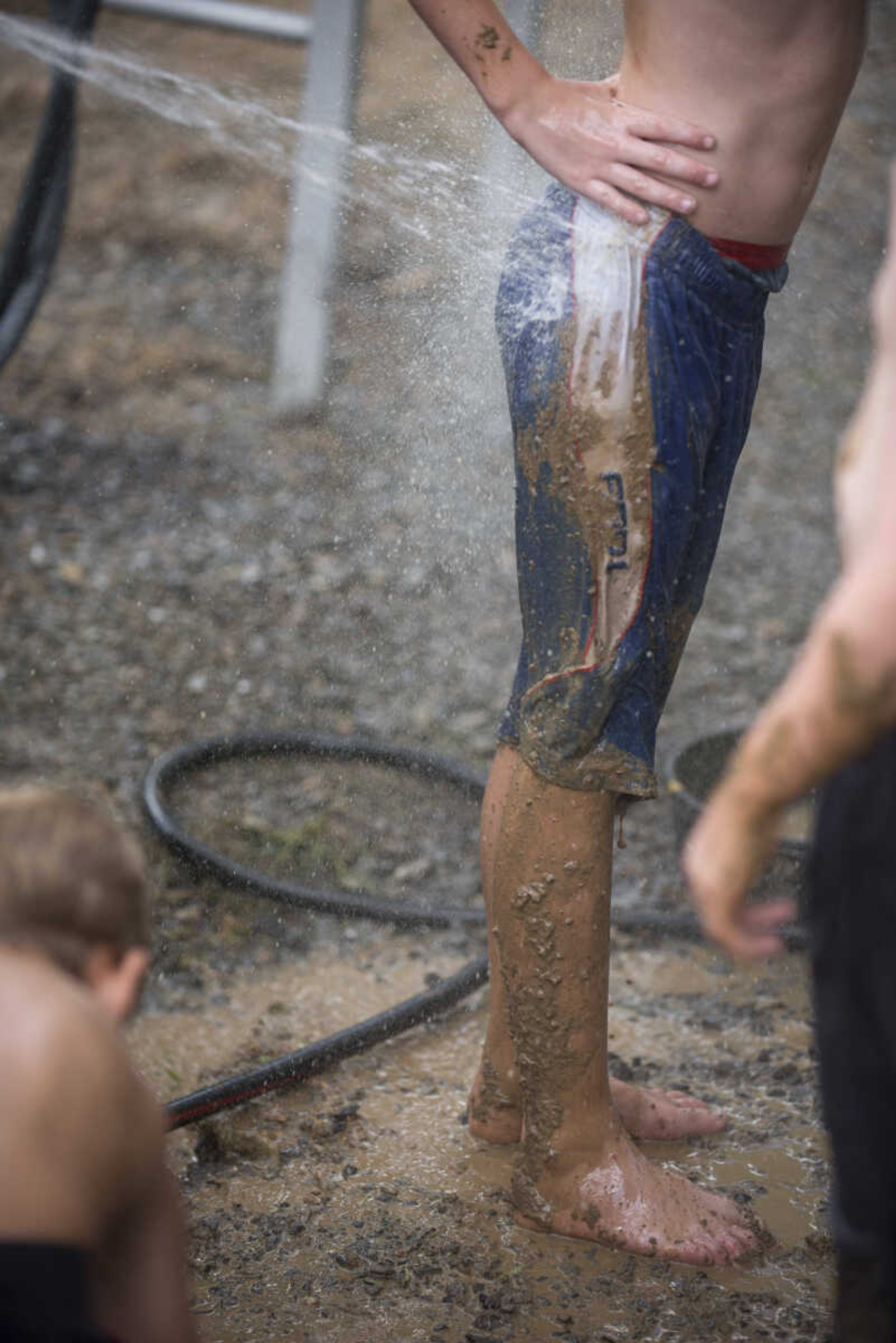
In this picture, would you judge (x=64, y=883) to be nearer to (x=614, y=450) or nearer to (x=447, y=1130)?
(x=614, y=450)

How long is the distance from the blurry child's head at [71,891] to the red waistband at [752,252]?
3.72 feet

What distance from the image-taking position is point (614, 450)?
1.79 m

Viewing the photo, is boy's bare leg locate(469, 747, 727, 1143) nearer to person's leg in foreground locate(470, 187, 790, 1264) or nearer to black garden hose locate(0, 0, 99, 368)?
person's leg in foreground locate(470, 187, 790, 1264)

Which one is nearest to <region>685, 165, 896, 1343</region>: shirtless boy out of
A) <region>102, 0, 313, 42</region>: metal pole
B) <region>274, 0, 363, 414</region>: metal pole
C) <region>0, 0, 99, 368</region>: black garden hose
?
<region>0, 0, 99, 368</region>: black garden hose

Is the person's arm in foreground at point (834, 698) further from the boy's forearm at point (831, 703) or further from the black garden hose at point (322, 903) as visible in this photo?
the black garden hose at point (322, 903)

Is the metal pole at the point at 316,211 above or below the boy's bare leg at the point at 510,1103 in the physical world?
above

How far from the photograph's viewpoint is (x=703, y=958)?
9.65 ft

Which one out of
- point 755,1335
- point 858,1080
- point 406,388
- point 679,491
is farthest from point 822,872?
point 406,388

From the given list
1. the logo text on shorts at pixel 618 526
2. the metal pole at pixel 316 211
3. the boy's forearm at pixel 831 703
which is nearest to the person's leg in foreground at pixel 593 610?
the logo text on shorts at pixel 618 526

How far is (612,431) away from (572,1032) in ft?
2.85

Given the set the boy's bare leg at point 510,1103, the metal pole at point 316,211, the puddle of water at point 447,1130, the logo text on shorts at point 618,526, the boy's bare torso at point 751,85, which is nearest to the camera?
the boy's bare torso at point 751,85

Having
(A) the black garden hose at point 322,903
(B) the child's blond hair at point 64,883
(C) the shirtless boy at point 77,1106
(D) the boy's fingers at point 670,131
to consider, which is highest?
(D) the boy's fingers at point 670,131

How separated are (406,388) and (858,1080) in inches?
160

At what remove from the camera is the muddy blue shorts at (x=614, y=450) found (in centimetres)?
178
